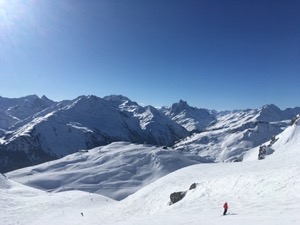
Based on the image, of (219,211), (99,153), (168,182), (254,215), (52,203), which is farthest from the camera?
(99,153)

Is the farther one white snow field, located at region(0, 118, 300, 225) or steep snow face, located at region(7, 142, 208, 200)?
steep snow face, located at region(7, 142, 208, 200)

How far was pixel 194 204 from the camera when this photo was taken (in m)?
32.4

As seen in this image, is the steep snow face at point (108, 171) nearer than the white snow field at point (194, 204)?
No

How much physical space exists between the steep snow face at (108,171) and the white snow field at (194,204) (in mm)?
79040

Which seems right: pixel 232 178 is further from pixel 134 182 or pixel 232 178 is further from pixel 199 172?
pixel 134 182

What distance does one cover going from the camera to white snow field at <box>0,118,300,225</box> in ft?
80.1

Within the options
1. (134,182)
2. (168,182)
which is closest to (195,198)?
(168,182)

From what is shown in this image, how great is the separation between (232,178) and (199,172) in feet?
48.1

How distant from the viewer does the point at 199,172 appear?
51719 millimetres

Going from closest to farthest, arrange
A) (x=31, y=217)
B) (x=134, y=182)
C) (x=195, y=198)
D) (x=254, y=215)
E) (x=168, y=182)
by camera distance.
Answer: (x=254, y=215)
(x=195, y=198)
(x=31, y=217)
(x=168, y=182)
(x=134, y=182)

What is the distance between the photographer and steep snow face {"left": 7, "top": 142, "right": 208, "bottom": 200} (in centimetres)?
14175

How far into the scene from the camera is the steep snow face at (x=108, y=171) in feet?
465

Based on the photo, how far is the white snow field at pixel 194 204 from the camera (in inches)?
961

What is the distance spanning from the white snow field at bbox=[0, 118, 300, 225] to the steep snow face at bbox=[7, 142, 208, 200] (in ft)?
259
